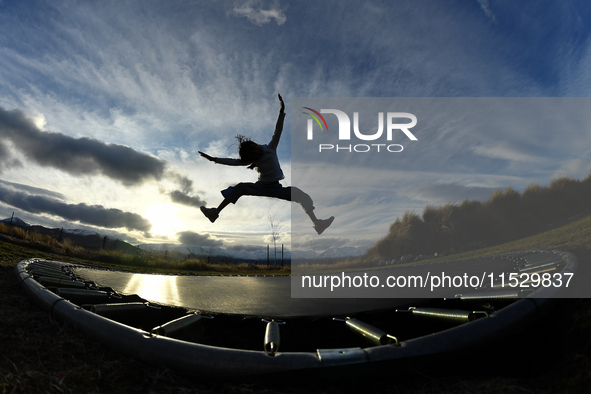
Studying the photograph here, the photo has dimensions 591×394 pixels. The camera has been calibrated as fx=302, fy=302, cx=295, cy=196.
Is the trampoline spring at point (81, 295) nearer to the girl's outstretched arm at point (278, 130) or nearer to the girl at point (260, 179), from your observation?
the girl at point (260, 179)

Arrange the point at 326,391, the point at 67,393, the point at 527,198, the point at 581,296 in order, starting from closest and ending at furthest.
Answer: the point at 67,393, the point at 326,391, the point at 581,296, the point at 527,198

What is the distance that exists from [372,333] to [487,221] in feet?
51.7

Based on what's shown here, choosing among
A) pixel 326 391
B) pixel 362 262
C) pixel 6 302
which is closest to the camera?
pixel 326 391

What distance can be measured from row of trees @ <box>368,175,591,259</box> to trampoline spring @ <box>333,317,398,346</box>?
14.4m

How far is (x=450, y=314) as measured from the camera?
1.94m

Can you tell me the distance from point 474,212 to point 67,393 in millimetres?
17311

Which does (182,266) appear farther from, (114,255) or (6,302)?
(6,302)

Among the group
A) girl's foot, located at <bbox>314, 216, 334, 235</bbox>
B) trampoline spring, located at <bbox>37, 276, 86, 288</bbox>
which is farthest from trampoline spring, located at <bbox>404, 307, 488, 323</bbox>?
trampoline spring, located at <bbox>37, 276, 86, 288</bbox>

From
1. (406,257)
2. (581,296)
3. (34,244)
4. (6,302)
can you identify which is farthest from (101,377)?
(34,244)

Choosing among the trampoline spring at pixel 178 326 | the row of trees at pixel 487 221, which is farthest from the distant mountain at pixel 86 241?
the trampoline spring at pixel 178 326

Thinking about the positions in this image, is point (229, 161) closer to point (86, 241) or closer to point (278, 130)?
point (278, 130)

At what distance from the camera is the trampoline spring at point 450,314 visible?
179 cm

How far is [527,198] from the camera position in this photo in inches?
555

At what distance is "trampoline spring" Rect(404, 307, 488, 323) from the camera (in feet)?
5.88
